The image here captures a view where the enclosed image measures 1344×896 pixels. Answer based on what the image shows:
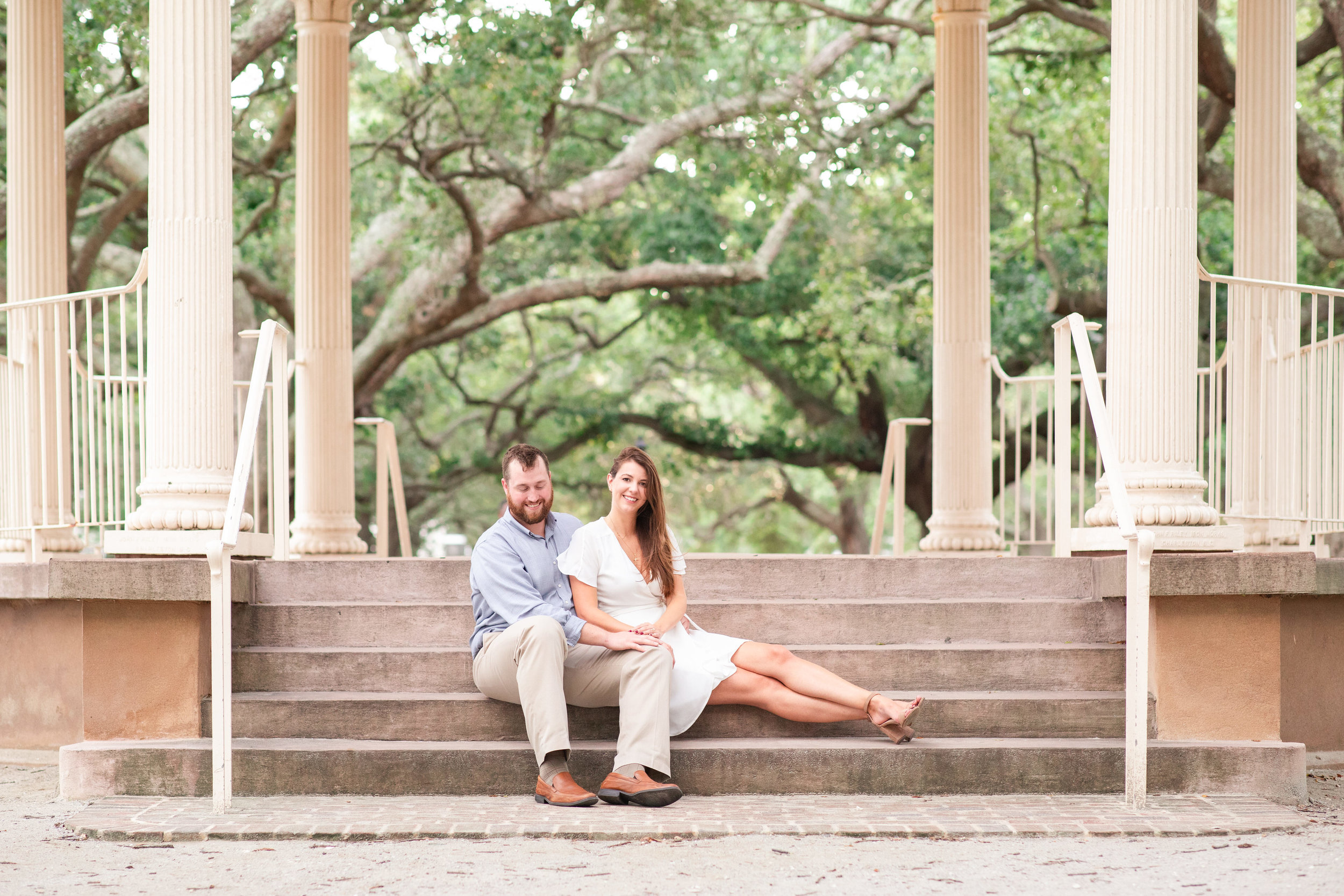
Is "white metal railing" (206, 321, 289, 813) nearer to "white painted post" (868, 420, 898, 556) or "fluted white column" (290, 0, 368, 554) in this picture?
"fluted white column" (290, 0, 368, 554)

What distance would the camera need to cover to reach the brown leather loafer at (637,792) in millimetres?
5148

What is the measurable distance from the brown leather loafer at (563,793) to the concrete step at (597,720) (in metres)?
0.49

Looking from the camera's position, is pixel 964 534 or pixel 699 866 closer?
pixel 699 866

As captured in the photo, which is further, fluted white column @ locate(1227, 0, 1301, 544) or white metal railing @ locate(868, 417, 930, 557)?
white metal railing @ locate(868, 417, 930, 557)

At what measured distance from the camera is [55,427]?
8195 millimetres

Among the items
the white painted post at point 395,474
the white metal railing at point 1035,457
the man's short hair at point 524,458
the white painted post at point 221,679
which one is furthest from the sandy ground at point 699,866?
the white painted post at point 395,474

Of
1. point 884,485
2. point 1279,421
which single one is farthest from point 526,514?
point 884,485

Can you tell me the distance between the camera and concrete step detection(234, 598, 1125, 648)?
6.32m

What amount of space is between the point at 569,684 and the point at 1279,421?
368cm

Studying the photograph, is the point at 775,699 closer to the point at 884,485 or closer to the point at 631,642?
the point at 631,642

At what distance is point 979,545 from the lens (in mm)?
9102

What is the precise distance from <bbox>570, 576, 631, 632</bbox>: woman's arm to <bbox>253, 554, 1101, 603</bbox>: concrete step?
101 centimetres

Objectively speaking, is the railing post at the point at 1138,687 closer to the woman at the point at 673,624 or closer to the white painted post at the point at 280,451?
the woman at the point at 673,624

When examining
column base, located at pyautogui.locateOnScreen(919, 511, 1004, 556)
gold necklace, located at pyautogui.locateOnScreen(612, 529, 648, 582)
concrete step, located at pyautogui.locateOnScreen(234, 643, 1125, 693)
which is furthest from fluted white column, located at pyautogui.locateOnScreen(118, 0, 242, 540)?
column base, located at pyautogui.locateOnScreen(919, 511, 1004, 556)
